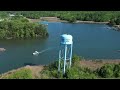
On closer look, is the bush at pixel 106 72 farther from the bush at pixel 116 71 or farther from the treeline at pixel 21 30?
the treeline at pixel 21 30

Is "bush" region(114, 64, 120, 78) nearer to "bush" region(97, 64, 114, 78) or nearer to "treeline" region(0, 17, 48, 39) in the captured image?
"bush" region(97, 64, 114, 78)

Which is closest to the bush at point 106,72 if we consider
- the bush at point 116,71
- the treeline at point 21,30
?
the bush at point 116,71

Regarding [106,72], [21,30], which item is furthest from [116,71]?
[21,30]

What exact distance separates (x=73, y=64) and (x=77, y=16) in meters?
10.3

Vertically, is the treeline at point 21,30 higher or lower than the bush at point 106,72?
lower

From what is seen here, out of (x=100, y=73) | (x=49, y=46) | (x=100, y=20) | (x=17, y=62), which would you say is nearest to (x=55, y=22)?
(x=100, y=20)

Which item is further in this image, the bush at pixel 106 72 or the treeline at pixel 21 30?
the treeline at pixel 21 30

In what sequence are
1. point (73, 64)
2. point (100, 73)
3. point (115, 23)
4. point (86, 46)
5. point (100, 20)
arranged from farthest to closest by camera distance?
point (100, 20) → point (115, 23) → point (86, 46) → point (73, 64) → point (100, 73)

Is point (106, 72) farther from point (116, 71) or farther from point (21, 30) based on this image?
point (21, 30)

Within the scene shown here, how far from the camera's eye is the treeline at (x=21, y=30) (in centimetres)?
1066

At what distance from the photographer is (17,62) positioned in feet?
21.1

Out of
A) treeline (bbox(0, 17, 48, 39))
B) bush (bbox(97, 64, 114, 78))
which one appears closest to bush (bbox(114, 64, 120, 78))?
bush (bbox(97, 64, 114, 78))

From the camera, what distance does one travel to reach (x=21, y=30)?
1091 cm
